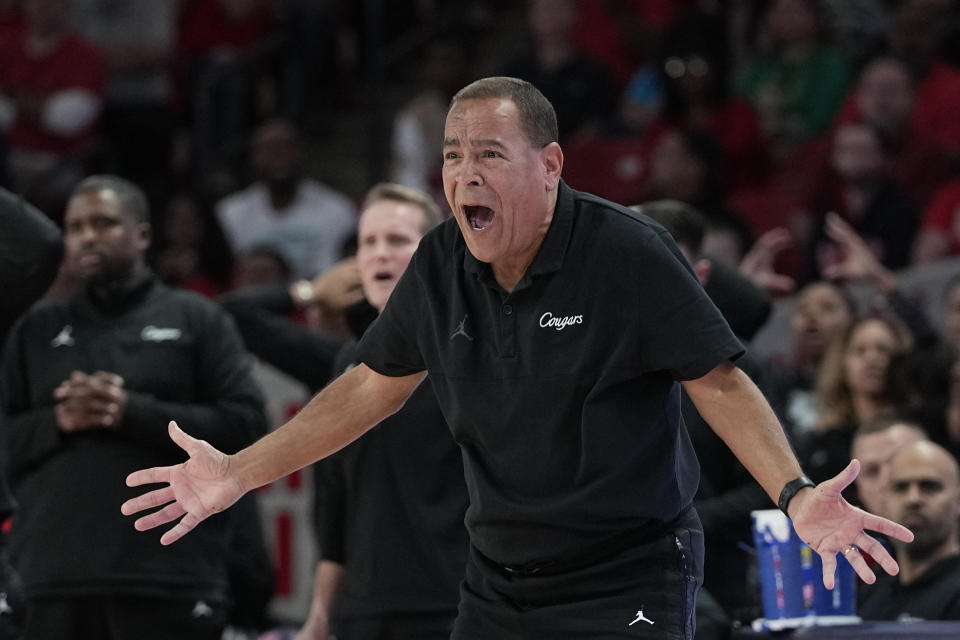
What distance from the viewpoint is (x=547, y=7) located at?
10.8 metres

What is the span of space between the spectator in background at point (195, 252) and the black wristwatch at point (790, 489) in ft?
23.2

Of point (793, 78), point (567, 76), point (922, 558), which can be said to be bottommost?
point (922, 558)

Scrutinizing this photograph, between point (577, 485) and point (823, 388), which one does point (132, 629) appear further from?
point (823, 388)

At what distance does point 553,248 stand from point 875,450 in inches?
119

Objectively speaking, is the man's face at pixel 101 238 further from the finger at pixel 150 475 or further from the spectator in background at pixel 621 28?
the spectator in background at pixel 621 28

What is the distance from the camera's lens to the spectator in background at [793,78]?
34.0 feet

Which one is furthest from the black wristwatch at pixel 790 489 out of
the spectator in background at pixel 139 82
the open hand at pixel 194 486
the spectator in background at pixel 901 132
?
the spectator in background at pixel 139 82

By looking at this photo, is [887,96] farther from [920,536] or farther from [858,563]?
[858,563]

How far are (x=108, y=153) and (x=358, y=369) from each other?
7571 mm

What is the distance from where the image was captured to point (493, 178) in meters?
3.71

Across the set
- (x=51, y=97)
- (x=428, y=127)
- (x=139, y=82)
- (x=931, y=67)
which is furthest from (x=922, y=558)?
(x=139, y=82)

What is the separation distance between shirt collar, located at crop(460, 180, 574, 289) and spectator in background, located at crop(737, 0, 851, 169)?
673cm

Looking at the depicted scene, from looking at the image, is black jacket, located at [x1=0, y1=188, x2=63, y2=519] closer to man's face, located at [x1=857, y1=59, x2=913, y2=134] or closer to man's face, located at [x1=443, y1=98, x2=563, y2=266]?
man's face, located at [x1=443, y1=98, x2=563, y2=266]

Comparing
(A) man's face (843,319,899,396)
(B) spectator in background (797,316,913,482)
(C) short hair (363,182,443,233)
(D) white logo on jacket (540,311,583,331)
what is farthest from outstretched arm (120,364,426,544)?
(A) man's face (843,319,899,396)
